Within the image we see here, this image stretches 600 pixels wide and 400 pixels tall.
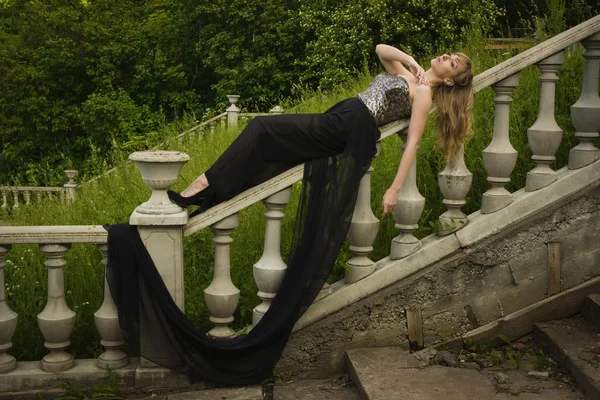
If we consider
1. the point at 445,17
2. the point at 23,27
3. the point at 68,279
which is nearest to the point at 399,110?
the point at 68,279

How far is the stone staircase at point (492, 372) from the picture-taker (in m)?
3.22

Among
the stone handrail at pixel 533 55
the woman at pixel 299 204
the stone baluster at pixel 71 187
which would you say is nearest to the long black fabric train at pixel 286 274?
the woman at pixel 299 204

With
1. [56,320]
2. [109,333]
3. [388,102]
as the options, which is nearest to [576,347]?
[388,102]

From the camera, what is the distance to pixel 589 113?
12.5 feet

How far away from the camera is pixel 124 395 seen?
12.0 feet

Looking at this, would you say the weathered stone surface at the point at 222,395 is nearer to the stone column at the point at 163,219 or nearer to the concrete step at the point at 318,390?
the concrete step at the point at 318,390

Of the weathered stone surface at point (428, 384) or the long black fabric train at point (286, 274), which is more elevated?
the long black fabric train at point (286, 274)

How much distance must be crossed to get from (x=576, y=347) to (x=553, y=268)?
0.50 meters

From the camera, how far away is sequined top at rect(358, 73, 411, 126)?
3.64 m

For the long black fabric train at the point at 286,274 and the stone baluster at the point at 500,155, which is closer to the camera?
the long black fabric train at the point at 286,274

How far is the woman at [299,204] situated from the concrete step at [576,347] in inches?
43.3

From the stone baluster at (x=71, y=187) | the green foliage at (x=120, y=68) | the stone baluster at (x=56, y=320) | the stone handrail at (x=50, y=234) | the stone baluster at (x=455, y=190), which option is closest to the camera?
the stone handrail at (x=50, y=234)

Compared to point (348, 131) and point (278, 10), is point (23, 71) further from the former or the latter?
point (348, 131)

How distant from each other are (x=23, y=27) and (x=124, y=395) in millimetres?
21677
